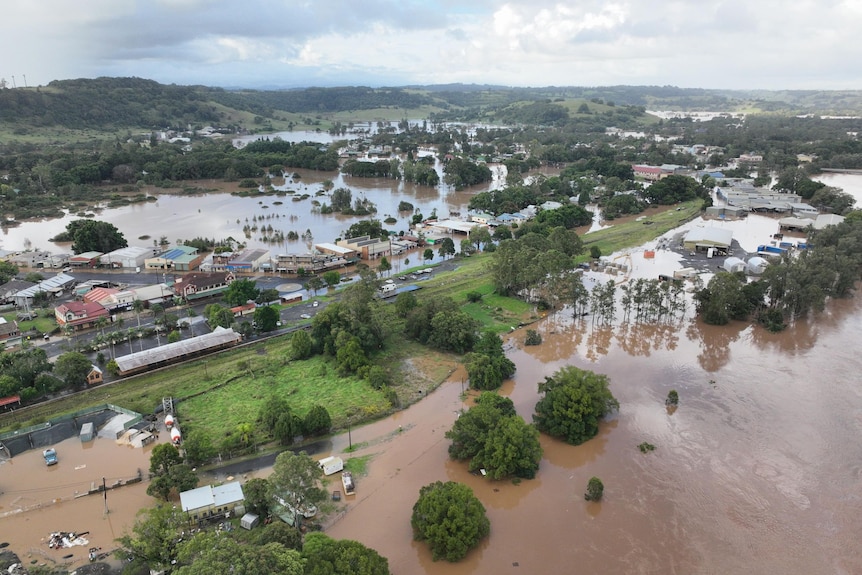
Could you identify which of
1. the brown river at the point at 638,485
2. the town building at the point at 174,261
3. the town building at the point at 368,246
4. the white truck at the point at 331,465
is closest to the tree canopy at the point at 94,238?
the town building at the point at 174,261

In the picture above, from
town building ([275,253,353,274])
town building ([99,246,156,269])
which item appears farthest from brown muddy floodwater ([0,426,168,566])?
town building ([99,246,156,269])

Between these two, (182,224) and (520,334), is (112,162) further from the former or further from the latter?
(520,334)

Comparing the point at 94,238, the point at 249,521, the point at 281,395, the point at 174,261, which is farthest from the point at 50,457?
the point at 94,238

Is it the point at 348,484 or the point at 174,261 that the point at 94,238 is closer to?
the point at 174,261

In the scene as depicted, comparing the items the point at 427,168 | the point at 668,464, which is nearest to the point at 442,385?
the point at 668,464

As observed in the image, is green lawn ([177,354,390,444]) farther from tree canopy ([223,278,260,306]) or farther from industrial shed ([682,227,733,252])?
industrial shed ([682,227,733,252])

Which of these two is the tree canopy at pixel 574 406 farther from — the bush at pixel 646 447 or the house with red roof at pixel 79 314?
the house with red roof at pixel 79 314
